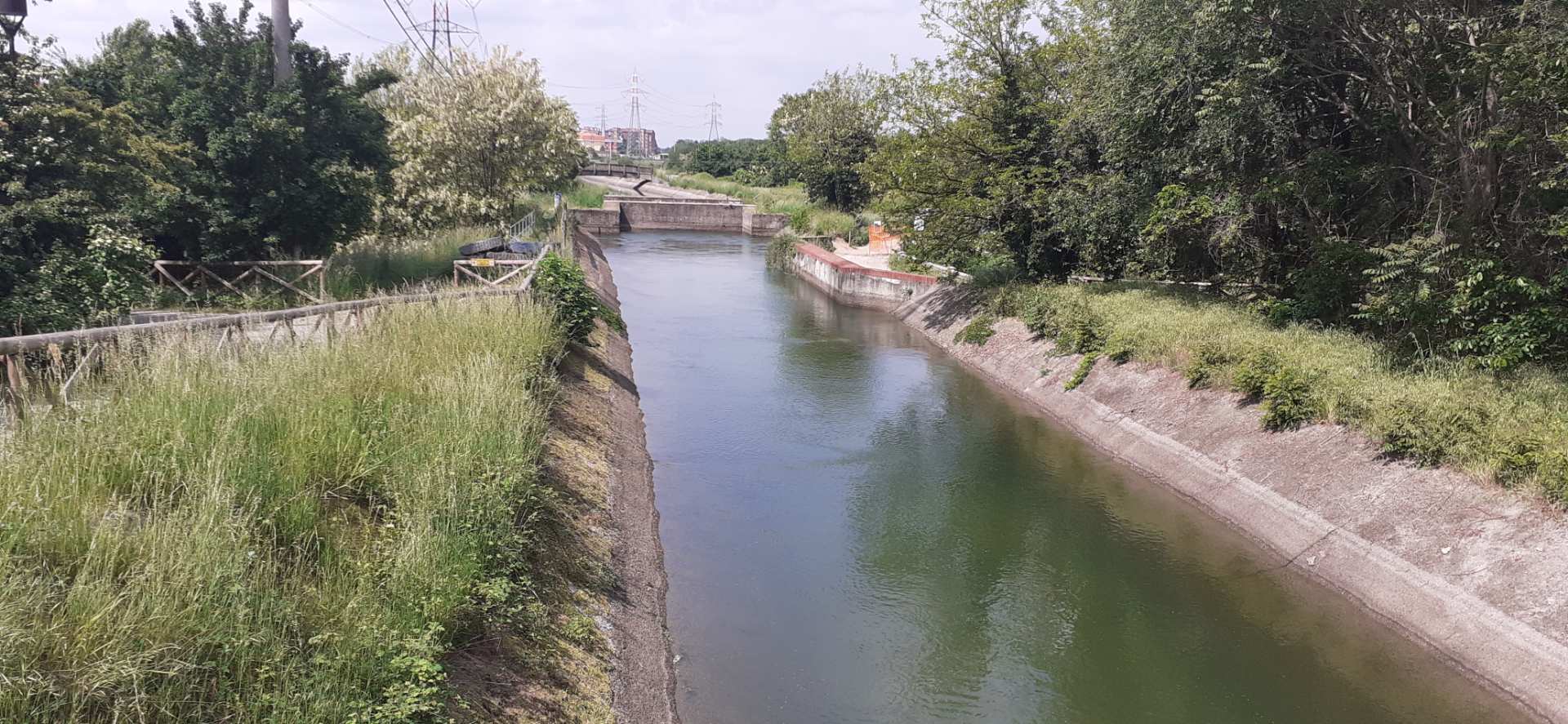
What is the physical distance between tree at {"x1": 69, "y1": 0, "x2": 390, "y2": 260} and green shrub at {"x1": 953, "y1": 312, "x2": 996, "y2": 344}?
48.0 ft

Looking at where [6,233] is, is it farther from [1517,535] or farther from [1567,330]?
[1567,330]

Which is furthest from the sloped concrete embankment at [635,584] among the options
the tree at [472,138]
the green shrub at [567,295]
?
the tree at [472,138]

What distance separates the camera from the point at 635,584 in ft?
30.8

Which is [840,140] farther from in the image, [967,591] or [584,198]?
[967,591]

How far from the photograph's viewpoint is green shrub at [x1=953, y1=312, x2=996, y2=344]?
23.8 meters

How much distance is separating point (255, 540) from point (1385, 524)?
11054 millimetres

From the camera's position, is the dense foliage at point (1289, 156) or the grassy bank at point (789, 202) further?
the grassy bank at point (789, 202)

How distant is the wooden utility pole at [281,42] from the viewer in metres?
18.2

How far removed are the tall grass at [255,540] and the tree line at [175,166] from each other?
4.38m

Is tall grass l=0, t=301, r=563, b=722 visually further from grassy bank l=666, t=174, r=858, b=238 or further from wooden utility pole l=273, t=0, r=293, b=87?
grassy bank l=666, t=174, r=858, b=238

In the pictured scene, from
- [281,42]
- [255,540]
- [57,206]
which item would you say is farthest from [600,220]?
[255,540]

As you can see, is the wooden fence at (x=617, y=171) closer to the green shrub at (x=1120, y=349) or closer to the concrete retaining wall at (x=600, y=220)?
the concrete retaining wall at (x=600, y=220)

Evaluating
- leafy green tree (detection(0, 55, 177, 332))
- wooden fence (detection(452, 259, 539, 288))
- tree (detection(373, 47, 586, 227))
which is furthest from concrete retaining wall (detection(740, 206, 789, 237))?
leafy green tree (detection(0, 55, 177, 332))

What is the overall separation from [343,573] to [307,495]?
799 mm
